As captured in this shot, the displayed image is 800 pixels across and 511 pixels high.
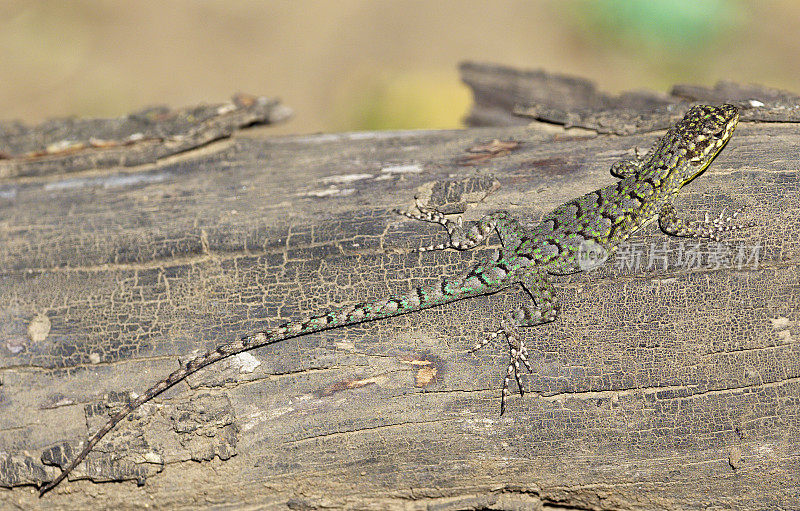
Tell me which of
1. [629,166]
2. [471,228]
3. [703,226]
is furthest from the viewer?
[629,166]

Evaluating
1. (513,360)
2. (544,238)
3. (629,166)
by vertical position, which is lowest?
(513,360)

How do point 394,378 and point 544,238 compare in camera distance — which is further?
point 544,238

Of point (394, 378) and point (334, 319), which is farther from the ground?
point (334, 319)

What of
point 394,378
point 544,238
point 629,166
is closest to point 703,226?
point 629,166

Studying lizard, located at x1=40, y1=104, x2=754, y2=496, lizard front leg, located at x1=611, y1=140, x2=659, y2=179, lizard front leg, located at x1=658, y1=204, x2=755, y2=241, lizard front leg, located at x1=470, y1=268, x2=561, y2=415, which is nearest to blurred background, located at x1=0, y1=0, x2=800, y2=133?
lizard front leg, located at x1=611, y1=140, x2=659, y2=179

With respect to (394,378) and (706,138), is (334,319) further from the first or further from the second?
(706,138)

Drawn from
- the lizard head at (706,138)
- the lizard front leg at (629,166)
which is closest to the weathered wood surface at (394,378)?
the lizard head at (706,138)
